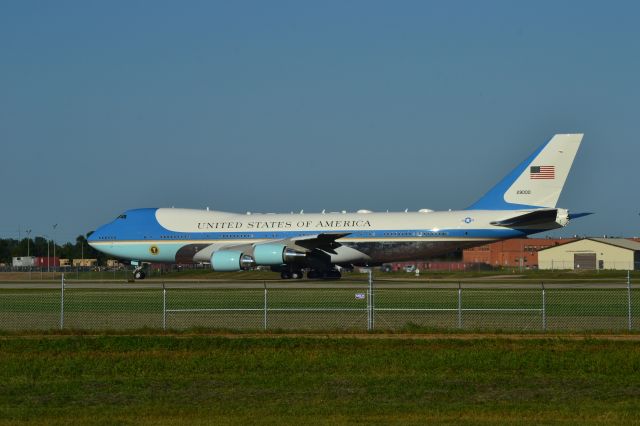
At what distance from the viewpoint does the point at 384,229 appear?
50000 millimetres

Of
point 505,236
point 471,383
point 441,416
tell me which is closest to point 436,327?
point 471,383

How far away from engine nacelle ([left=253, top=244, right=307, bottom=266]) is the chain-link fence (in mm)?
10072

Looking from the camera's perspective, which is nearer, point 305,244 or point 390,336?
point 390,336

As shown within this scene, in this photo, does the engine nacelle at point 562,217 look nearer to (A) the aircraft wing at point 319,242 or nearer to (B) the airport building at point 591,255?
(A) the aircraft wing at point 319,242

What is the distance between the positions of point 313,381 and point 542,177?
37001 millimetres

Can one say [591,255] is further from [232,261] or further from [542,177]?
[232,261]

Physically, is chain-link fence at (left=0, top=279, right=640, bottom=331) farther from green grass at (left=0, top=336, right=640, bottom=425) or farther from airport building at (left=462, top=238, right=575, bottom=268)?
airport building at (left=462, top=238, right=575, bottom=268)

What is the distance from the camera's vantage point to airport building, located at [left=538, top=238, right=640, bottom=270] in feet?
271

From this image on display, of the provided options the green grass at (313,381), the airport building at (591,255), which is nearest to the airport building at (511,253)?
the airport building at (591,255)

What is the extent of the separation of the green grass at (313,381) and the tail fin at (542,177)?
31.8 meters

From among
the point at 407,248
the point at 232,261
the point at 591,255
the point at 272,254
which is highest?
the point at 591,255

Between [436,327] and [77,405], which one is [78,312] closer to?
[436,327]

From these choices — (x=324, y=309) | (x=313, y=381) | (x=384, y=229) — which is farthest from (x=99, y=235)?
(x=313, y=381)

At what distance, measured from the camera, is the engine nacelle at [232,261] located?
162 feet
